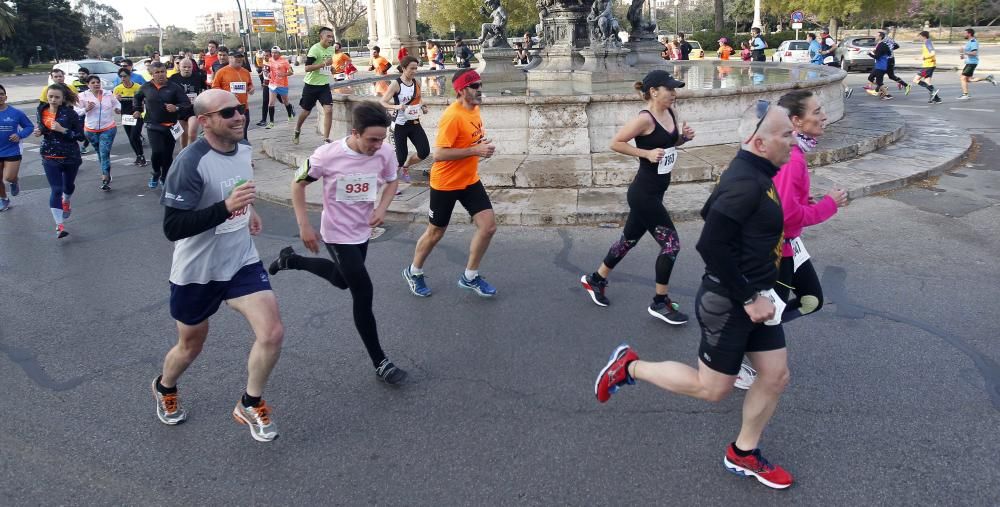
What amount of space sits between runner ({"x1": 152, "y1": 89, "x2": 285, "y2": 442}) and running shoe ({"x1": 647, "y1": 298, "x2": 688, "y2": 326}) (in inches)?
111

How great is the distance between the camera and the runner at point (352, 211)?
13.8 ft

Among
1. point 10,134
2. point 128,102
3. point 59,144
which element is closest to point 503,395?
point 59,144

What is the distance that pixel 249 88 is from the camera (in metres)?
13.3

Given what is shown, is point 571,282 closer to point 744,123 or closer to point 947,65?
point 744,123

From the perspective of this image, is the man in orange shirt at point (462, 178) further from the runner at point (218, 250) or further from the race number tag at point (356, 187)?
the runner at point (218, 250)

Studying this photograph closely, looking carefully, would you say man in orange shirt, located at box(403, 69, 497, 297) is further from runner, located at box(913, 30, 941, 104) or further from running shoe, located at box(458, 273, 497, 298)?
runner, located at box(913, 30, 941, 104)

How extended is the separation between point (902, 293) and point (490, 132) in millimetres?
6128

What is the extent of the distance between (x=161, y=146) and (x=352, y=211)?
24.0ft

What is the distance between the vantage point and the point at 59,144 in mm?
8305

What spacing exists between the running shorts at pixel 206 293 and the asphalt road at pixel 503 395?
70cm

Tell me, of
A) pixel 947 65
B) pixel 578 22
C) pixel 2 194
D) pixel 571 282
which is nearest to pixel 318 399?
pixel 571 282

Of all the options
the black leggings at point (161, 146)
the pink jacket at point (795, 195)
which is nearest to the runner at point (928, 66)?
the pink jacket at point (795, 195)

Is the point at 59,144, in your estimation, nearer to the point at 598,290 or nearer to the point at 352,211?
the point at 352,211

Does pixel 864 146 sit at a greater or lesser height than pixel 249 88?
lesser
